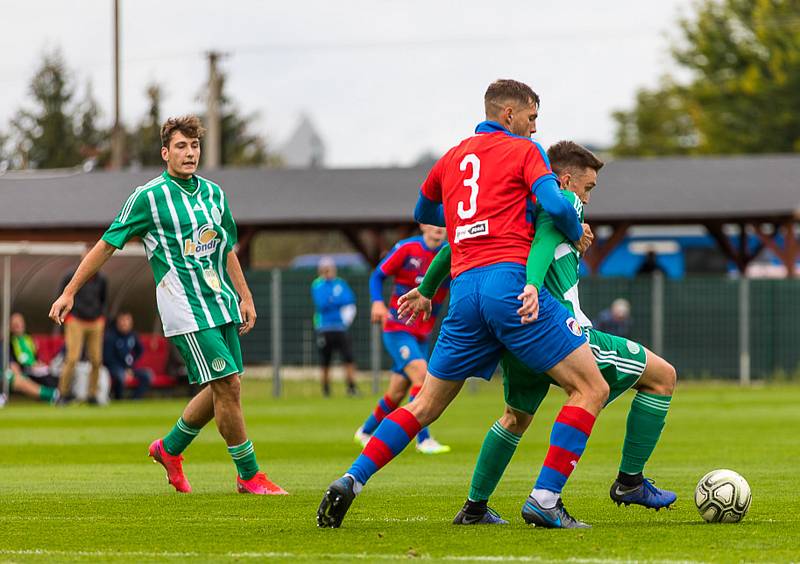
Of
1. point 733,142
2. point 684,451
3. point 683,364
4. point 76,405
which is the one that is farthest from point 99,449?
point 733,142

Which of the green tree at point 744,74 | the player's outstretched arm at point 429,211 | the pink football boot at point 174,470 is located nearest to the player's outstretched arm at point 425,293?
the player's outstretched arm at point 429,211

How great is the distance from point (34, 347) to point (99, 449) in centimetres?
1172

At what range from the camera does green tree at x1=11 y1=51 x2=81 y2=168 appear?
218 ft

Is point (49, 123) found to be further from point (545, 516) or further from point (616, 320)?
point (545, 516)

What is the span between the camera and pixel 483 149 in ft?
24.9

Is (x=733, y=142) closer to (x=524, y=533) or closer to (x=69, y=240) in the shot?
(x=69, y=240)

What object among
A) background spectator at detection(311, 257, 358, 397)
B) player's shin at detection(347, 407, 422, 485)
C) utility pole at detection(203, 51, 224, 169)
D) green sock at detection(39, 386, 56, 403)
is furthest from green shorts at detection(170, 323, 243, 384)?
utility pole at detection(203, 51, 224, 169)

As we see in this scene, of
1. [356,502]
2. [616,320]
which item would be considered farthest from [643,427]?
[616,320]

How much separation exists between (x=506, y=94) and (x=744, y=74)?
53.5 meters

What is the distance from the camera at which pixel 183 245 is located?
946cm

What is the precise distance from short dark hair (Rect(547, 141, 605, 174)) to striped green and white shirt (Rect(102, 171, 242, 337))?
7.46 feet

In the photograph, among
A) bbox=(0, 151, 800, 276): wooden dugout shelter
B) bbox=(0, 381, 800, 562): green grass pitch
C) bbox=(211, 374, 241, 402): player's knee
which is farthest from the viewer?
bbox=(0, 151, 800, 276): wooden dugout shelter

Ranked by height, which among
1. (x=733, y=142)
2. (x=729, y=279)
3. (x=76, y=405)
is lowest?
(x=76, y=405)

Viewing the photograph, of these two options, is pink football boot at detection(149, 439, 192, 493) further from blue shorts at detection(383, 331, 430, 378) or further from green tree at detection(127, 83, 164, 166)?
green tree at detection(127, 83, 164, 166)
